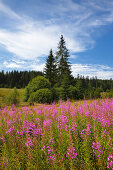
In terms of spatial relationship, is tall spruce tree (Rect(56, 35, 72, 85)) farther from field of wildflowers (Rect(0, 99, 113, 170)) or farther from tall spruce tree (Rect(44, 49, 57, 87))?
field of wildflowers (Rect(0, 99, 113, 170))

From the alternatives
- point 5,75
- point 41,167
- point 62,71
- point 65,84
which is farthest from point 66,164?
point 5,75

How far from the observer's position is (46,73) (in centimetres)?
4088

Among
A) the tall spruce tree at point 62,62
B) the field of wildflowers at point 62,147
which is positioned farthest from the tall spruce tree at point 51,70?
the field of wildflowers at point 62,147

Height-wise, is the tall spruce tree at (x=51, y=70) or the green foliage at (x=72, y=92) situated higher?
the tall spruce tree at (x=51, y=70)

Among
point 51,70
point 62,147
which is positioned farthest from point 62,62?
point 62,147

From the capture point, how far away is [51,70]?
40.8 meters

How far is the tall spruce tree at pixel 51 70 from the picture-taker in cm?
3981

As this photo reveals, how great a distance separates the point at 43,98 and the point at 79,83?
1271 cm

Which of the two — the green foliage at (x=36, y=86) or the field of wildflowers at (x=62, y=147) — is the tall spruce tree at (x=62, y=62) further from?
the field of wildflowers at (x=62, y=147)

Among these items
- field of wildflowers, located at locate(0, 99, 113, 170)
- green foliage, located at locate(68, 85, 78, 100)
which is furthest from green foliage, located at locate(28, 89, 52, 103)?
field of wildflowers, located at locate(0, 99, 113, 170)

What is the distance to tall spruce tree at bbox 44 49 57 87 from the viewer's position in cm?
3981

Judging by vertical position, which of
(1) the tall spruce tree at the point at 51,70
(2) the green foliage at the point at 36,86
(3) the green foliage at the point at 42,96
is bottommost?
(3) the green foliage at the point at 42,96

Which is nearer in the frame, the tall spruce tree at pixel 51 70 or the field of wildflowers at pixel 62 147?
the field of wildflowers at pixel 62 147

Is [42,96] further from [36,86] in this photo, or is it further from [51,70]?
[51,70]
